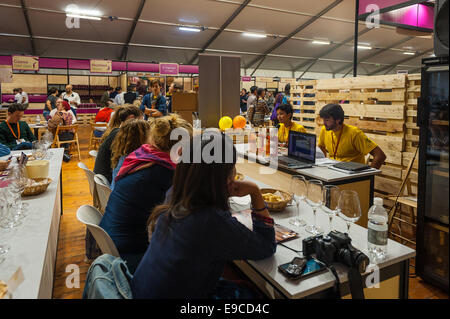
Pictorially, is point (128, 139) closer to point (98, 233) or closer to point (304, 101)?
point (98, 233)

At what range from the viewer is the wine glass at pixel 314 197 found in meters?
1.65

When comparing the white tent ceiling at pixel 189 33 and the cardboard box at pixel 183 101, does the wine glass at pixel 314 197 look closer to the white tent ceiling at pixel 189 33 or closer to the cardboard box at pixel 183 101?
the cardboard box at pixel 183 101

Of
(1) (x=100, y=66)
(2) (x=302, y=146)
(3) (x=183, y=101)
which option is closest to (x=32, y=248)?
(2) (x=302, y=146)

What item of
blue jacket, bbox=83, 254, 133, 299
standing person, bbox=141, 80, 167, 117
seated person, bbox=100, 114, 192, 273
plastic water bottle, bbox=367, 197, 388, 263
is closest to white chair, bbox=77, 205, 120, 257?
seated person, bbox=100, 114, 192, 273

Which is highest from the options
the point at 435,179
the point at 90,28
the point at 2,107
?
the point at 90,28

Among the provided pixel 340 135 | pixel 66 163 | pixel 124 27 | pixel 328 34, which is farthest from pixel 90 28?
pixel 340 135

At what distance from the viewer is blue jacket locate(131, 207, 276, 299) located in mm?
1225

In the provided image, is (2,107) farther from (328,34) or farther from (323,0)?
(328,34)

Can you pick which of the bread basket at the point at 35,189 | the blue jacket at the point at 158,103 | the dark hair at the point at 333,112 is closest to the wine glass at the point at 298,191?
the bread basket at the point at 35,189

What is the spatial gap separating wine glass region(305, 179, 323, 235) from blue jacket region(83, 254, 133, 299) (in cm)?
98

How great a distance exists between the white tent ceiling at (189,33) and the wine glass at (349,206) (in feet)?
36.6

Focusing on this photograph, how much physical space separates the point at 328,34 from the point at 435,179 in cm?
1439

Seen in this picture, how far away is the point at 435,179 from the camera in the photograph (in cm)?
199

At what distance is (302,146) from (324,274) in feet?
7.12
